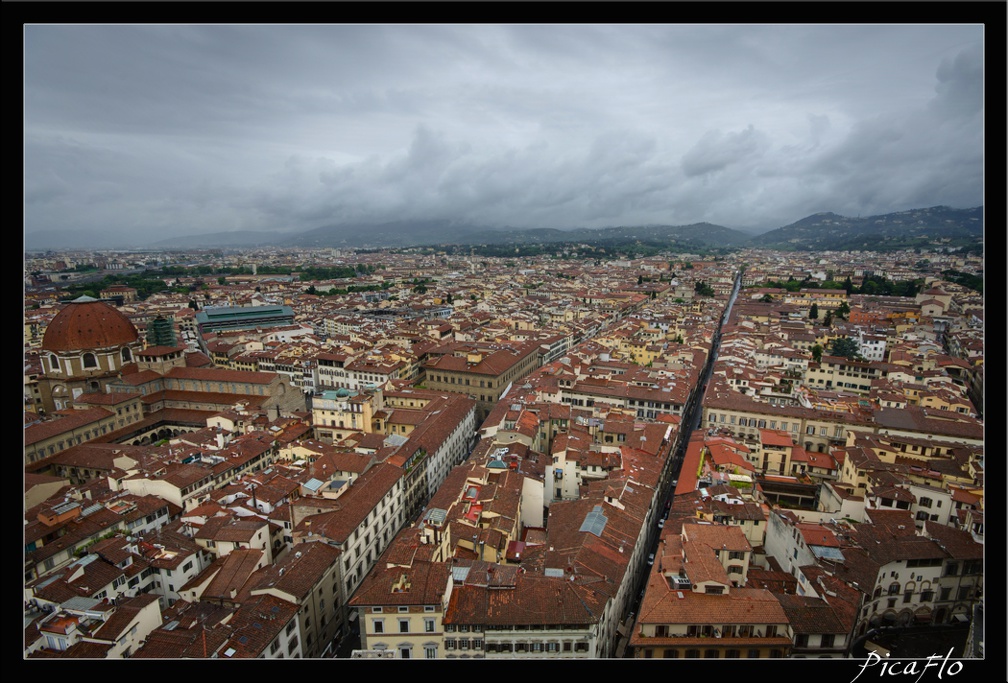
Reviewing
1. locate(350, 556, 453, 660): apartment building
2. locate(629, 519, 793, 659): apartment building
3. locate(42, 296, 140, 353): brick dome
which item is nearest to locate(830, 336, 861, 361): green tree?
locate(629, 519, 793, 659): apartment building

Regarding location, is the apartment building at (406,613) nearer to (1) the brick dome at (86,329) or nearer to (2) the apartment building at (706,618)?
(2) the apartment building at (706,618)

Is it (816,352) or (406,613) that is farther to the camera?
(816,352)

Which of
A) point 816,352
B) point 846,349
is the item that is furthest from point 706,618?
point 816,352

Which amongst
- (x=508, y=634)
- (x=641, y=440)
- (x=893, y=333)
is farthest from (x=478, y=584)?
(x=893, y=333)

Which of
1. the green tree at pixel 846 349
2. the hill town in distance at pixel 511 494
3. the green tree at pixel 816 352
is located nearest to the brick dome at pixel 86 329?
the hill town in distance at pixel 511 494

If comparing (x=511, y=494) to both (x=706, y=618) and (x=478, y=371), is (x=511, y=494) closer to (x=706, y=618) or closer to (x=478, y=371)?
(x=706, y=618)

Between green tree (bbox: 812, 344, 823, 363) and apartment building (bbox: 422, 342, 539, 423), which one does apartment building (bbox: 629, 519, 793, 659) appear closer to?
apartment building (bbox: 422, 342, 539, 423)

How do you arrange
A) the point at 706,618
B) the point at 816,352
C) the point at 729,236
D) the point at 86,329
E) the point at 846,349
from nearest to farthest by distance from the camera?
the point at 706,618 < the point at 86,329 < the point at 846,349 < the point at 816,352 < the point at 729,236
